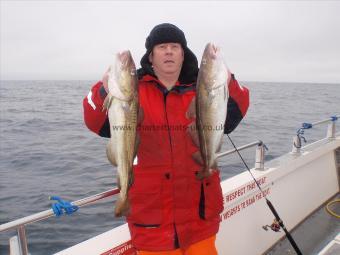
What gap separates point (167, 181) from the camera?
262 cm

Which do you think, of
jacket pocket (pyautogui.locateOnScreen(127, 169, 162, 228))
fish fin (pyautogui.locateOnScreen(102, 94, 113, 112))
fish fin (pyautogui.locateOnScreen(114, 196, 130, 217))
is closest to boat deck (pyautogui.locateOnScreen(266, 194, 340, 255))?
jacket pocket (pyautogui.locateOnScreen(127, 169, 162, 228))

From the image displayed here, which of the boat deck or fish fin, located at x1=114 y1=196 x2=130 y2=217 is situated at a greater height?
fish fin, located at x1=114 y1=196 x2=130 y2=217

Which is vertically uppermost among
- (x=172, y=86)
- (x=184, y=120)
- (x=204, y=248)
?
(x=172, y=86)

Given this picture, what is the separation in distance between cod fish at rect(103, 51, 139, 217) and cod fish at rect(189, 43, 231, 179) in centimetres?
48

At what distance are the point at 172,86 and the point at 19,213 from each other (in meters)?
5.98

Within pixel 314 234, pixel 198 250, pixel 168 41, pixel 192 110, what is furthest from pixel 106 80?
pixel 314 234

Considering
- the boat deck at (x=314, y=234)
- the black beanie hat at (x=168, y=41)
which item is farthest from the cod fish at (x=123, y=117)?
the boat deck at (x=314, y=234)

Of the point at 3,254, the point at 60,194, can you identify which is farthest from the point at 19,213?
the point at 3,254

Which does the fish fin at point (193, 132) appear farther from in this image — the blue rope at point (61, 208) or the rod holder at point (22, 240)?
the rod holder at point (22, 240)

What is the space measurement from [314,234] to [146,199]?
355cm

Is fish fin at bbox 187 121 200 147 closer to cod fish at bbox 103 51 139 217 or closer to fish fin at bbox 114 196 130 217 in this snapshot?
cod fish at bbox 103 51 139 217

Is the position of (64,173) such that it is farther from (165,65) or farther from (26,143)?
(165,65)

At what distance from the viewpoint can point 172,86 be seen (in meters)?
2.88

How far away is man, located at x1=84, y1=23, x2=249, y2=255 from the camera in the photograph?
8.58ft
